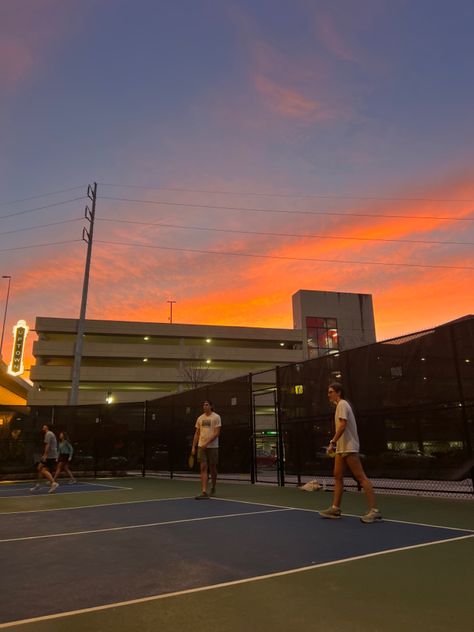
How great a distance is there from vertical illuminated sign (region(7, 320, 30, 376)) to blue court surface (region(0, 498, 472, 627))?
38.4 m

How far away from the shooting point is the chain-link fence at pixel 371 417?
757cm

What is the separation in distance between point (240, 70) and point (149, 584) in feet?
46.4

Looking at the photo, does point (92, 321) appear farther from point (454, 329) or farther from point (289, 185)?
point (454, 329)

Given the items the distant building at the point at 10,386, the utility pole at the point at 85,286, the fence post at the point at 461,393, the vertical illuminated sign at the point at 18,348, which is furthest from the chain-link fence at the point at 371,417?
the distant building at the point at 10,386

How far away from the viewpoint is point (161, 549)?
4.53 m

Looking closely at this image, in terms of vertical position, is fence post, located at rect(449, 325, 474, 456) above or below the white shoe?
above

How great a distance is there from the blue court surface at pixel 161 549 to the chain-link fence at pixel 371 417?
2.48m

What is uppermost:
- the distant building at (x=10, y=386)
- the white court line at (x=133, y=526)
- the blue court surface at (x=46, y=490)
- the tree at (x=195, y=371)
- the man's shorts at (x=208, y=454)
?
the tree at (x=195, y=371)

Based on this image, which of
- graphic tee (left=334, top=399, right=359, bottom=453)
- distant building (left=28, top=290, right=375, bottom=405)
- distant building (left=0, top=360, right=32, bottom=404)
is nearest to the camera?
graphic tee (left=334, top=399, right=359, bottom=453)

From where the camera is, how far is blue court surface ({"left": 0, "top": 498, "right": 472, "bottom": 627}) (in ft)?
10.7

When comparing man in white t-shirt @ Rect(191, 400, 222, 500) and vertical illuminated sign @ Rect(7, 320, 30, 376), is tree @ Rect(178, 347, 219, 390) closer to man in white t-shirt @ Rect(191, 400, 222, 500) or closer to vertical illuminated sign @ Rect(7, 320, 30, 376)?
vertical illuminated sign @ Rect(7, 320, 30, 376)

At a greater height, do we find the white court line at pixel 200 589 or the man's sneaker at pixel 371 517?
the man's sneaker at pixel 371 517

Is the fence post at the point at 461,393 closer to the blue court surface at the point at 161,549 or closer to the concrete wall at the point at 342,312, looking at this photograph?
the blue court surface at the point at 161,549

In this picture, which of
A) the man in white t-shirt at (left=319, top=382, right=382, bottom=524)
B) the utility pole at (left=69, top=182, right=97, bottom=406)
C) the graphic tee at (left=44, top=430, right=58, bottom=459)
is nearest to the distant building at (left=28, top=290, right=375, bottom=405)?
the utility pole at (left=69, top=182, right=97, bottom=406)
